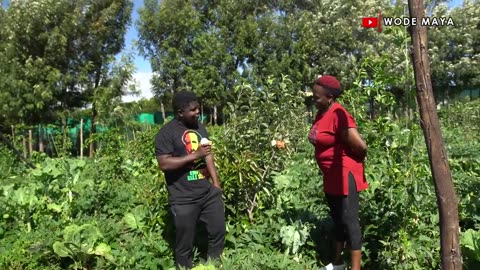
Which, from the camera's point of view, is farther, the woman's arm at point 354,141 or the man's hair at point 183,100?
the man's hair at point 183,100

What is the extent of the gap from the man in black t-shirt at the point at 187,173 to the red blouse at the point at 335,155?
0.91 m

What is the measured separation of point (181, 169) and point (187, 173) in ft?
0.19

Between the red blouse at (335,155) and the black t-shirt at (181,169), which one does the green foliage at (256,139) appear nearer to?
the black t-shirt at (181,169)

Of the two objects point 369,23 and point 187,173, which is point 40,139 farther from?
point 369,23

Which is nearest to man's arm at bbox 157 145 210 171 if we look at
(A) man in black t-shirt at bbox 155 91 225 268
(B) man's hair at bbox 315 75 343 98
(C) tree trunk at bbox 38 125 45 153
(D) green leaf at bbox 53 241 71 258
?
(A) man in black t-shirt at bbox 155 91 225 268

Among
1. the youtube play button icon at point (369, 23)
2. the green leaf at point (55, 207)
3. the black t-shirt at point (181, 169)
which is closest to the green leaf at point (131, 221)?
the green leaf at point (55, 207)

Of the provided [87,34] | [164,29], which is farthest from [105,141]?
[164,29]

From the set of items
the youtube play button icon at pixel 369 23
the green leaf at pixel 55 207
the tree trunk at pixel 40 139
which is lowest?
the green leaf at pixel 55 207

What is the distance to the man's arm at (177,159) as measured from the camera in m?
3.64

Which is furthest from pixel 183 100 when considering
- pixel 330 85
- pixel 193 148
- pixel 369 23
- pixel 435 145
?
pixel 435 145

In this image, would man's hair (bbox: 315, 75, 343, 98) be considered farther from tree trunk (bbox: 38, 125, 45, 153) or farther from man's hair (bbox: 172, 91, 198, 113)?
tree trunk (bbox: 38, 125, 45, 153)

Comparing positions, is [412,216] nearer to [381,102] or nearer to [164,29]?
[381,102]

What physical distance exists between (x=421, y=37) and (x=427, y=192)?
A: 1.90 metres

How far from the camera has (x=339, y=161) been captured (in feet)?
11.8
